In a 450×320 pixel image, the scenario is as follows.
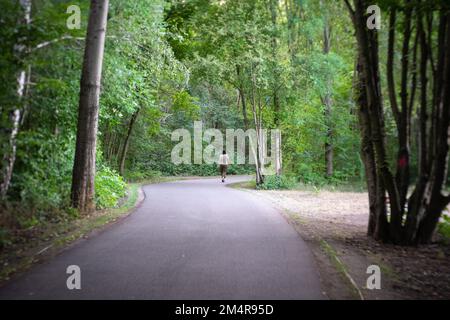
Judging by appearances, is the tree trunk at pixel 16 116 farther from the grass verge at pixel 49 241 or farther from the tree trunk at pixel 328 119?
the tree trunk at pixel 328 119

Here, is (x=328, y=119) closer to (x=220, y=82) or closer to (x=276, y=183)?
(x=276, y=183)

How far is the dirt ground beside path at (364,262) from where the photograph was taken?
5.39m

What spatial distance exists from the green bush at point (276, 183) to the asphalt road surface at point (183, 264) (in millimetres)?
11577

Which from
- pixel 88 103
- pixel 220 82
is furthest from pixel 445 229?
pixel 220 82

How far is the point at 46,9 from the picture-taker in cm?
854

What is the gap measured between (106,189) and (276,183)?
11488 millimetres

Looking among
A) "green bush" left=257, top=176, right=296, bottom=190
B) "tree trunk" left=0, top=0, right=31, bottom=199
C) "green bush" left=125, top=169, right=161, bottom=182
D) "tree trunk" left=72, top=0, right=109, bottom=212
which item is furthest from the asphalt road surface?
"green bush" left=125, top=169, right=161, bottom=182

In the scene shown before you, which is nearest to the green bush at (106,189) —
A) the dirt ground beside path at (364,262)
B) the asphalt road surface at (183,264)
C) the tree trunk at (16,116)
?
the asphalt road surface at (183,264)

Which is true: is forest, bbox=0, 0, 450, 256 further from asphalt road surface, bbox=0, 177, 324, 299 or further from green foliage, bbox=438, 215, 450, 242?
asphalt road surface, bbox=0, 177, 324, 299

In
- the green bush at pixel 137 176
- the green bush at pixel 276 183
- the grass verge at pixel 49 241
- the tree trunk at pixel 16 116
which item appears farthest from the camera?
the green bush at pixel 137 176

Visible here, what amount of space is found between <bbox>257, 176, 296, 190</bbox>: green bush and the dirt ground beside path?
9.96m

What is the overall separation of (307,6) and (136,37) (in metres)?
12.8
